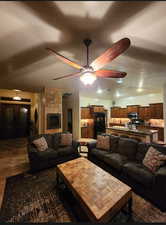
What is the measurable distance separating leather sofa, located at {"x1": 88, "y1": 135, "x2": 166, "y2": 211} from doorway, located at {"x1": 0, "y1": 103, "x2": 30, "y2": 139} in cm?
541

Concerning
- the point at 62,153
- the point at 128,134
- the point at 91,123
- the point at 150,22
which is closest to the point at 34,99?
the point at 91,123

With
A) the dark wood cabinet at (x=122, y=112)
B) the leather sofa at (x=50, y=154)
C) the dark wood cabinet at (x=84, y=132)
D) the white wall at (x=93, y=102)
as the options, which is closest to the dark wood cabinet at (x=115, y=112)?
the dark wood cabinet at (x=122, y=112)

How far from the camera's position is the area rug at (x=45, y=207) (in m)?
1.57

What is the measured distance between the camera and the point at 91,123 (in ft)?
22.9

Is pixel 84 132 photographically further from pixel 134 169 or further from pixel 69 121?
pixel 134 169

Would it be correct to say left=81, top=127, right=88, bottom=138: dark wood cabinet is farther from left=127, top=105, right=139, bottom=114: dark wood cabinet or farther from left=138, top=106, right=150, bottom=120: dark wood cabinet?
left=138, top=106, right=150, bottom=120: dark wood cabinet

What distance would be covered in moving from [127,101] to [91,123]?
128 inches

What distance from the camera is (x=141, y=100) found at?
7.06 m

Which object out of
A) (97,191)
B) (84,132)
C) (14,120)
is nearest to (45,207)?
(97,191)

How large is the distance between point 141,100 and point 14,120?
8179 mm

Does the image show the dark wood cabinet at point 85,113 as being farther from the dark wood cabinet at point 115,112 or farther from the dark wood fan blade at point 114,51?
the dark wood fan blade at point 114,51

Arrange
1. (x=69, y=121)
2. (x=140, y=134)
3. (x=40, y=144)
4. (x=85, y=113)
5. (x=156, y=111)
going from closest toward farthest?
(x=40, y=144), (x=140, y=134), (x=156, y=111), (x=69, y=121), (x=85, y=113)

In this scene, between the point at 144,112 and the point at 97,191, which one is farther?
the point at 144,112

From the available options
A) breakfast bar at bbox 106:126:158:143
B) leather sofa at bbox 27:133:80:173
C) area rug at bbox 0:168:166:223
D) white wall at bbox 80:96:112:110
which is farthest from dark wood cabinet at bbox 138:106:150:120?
area rug at bbox 0:168:166:223
